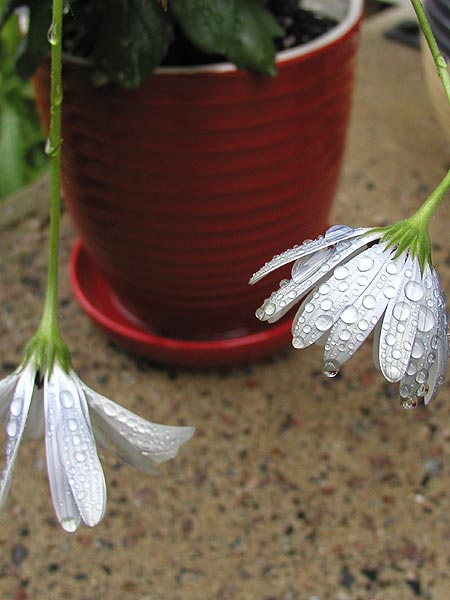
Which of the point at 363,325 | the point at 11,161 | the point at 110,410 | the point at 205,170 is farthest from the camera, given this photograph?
the point at 11,161

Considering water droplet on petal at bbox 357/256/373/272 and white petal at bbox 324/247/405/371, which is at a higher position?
water droplet on petal at bbox 357/256/373/272

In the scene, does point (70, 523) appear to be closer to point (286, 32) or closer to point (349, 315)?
point (349, 315)

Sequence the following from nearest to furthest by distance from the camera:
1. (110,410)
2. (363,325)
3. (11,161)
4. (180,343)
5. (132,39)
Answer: (363,325)
(110,410)
(132,39)
(180,343)
(11,161)

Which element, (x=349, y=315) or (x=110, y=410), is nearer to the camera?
(x=349, y=315)

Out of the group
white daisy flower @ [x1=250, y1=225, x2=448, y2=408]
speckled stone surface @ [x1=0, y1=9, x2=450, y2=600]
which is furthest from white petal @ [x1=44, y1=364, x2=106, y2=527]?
speckled stone surface @ [x1=0, y1=9, x2=450, y2=600]

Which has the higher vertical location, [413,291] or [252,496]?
[413,291]

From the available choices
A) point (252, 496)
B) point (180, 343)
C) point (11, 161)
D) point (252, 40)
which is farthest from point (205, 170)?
point (11, 161)

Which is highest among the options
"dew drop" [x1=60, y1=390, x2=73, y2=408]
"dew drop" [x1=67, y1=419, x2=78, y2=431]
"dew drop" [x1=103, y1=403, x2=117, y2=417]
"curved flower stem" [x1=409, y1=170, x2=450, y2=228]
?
"curved flower stem" [x1=409, y1=170, x2=450, y2=228]

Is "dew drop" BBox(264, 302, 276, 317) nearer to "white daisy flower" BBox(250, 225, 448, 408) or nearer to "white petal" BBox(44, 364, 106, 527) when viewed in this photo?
"white daisy flower" BBox(250, 225, 448, 408)

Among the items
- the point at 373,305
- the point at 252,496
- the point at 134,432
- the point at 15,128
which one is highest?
the point at 373,305

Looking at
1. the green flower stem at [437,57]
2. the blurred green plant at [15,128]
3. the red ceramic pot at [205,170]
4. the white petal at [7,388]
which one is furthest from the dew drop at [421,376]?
the blurred green plant at [15,128]
